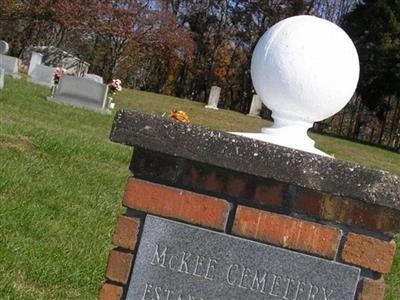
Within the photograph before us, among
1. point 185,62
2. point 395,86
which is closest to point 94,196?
point 395,86

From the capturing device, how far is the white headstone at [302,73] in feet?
7.32

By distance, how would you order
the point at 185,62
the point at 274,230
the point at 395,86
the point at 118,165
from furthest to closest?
1. the point at 185,62
2. the point at 395,86
3. the point at 118,165
4. the point at 274,230

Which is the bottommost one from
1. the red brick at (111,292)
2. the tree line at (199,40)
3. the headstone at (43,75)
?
the red brick at (111,292)

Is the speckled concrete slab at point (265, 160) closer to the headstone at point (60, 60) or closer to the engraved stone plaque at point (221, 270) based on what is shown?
the engraved stone plaque at point (221, 270)

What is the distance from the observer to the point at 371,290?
215cm

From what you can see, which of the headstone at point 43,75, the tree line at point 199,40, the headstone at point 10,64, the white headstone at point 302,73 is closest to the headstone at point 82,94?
the headstone at point 43,75

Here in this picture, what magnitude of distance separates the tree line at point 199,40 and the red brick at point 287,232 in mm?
28432

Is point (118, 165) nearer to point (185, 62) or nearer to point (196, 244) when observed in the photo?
point (196, 244)

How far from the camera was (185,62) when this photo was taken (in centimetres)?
4169

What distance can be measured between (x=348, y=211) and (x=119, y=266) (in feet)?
2.34

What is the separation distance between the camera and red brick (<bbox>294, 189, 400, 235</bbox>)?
7.02 ft

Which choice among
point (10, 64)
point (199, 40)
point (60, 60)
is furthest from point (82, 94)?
point (199, 40)

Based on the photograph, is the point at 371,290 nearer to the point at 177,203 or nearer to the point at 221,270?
the point at 221,270

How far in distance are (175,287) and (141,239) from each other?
0.58 feet
